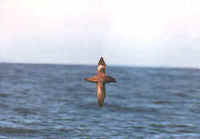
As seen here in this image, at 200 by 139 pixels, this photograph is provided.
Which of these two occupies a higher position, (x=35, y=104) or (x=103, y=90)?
(x=103, y=90)

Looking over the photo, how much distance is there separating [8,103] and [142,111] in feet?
56.1

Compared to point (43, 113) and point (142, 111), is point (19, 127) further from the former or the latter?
point (142, 111)

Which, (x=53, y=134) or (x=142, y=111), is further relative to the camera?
(x=142, y=111)

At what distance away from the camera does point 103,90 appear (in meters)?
11.0

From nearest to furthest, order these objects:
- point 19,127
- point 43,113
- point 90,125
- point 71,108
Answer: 1. point 19,127
2. point 90,125
3. point 43,113
4. point 71,108

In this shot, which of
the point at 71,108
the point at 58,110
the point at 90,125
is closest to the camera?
the point at 90,125

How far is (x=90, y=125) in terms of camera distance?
36875 mm

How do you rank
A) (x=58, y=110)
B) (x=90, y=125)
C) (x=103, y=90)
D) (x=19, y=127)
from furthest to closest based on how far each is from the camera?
(x=58, y=110)
(x=90, y=125)
(x=19, y=127)
(x=103, y=90)

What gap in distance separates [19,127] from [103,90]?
81.2 feet

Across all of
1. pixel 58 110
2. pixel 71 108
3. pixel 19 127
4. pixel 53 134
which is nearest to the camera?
pixel 53 134

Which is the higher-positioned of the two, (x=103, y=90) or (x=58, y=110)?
(x=103, y=90)

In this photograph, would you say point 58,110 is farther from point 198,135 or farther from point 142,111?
point 198,135

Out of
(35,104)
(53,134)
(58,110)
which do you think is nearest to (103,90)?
(53,134)

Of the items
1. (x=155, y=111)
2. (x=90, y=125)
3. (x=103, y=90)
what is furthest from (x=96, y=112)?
(x=103, y=90)
